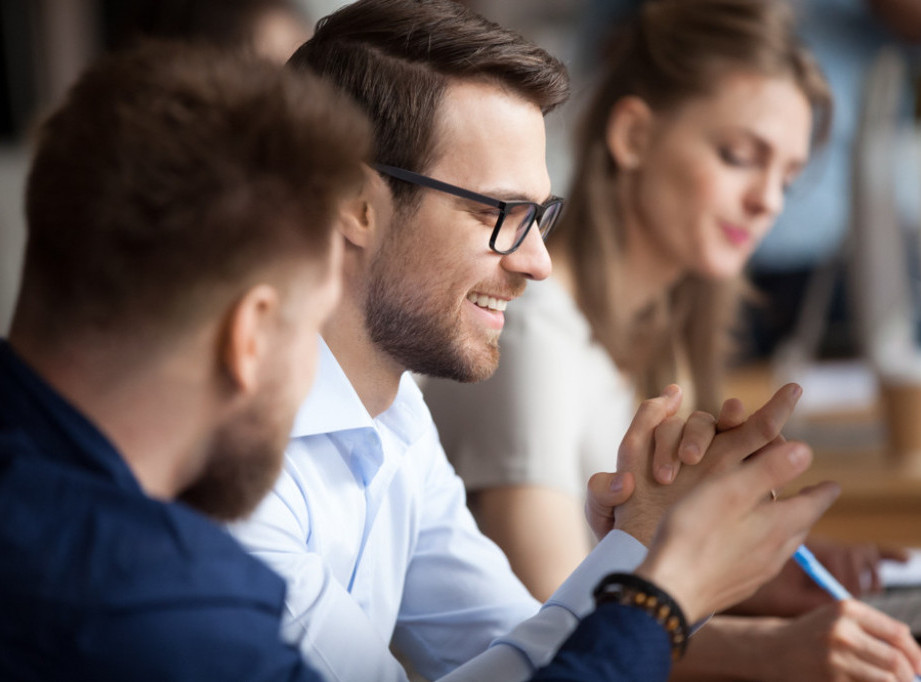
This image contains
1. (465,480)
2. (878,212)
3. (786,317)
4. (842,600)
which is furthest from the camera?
(786,317)

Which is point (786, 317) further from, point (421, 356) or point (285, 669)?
point (285, 669)

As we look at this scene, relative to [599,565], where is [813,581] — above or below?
below

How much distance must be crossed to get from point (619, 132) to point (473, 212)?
2.62 ft

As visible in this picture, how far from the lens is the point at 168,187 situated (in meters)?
0.50

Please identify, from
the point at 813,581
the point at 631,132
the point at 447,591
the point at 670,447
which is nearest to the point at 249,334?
the point at 670,447

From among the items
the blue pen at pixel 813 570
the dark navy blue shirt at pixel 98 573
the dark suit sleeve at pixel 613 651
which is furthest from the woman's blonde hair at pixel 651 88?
the dark navy blue shirt at pixel 98 573

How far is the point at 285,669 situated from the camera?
0.54 meters

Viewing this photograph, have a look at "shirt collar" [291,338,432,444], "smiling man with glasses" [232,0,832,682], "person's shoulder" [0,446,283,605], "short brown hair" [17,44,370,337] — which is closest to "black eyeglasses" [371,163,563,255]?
"smiling man with glasses" [232,0,832,682]

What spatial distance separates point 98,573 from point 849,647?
60 centimetres

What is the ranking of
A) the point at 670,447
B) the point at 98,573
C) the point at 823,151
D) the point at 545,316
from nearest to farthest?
the point at 98,573
the point at 670,447
the point at 545,316
the point at 823,151

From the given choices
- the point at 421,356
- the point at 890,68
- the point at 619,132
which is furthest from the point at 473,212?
the point at 890,68

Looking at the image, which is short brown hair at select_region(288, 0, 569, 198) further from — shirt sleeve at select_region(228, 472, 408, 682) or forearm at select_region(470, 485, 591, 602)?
forearm at select_region(470, 485, 591, 602)

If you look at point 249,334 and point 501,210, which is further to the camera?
point 501,210

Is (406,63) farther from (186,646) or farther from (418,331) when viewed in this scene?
(186,646)
